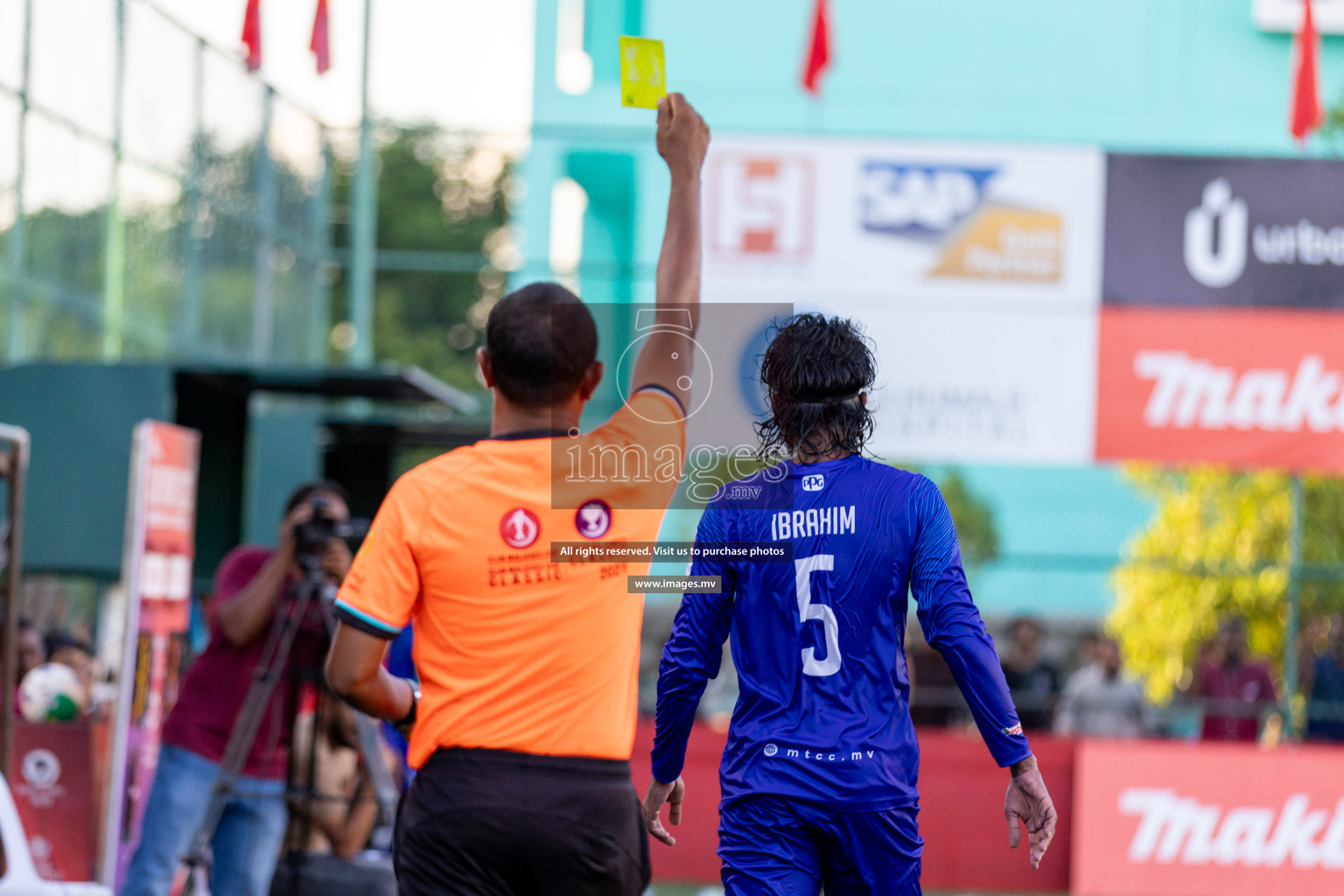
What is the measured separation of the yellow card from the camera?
2.93 m

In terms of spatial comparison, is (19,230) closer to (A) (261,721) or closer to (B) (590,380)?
(A) (261,721)

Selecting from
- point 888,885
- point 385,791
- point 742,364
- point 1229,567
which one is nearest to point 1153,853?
point 1229,567

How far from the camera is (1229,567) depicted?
1175 centimetres

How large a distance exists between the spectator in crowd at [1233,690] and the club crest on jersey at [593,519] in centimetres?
1012

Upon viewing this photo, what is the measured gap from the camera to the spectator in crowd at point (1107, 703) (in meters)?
11.6

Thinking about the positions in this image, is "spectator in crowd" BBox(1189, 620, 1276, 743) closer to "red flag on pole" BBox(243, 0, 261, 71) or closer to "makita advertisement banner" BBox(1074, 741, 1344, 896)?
"makita advertisement banner" BBox(1074, 741, 1344, 896)

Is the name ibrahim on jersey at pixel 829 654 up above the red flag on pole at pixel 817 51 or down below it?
A: below

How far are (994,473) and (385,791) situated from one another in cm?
1166

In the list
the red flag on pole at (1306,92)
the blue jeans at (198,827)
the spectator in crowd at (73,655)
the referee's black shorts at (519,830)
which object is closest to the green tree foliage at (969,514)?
the red flag on pole at (1306,92)

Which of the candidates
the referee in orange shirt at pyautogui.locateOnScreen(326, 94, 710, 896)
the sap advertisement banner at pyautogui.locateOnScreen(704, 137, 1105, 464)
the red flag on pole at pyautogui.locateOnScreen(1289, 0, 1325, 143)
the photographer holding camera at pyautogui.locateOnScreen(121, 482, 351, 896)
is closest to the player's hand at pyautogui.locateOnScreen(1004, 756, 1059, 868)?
the referee in orange shirt at pyautogui.locateOnScreen(326, 94, 710, 896)

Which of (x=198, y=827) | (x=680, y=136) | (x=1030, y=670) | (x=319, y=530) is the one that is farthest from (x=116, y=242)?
(x=680, y=136)

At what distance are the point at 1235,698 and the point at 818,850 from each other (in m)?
9.53

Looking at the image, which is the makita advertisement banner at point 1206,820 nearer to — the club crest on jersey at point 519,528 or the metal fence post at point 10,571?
the metal fence post at point 10,571

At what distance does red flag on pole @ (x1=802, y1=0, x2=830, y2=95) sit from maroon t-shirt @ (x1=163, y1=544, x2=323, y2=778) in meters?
7.32
